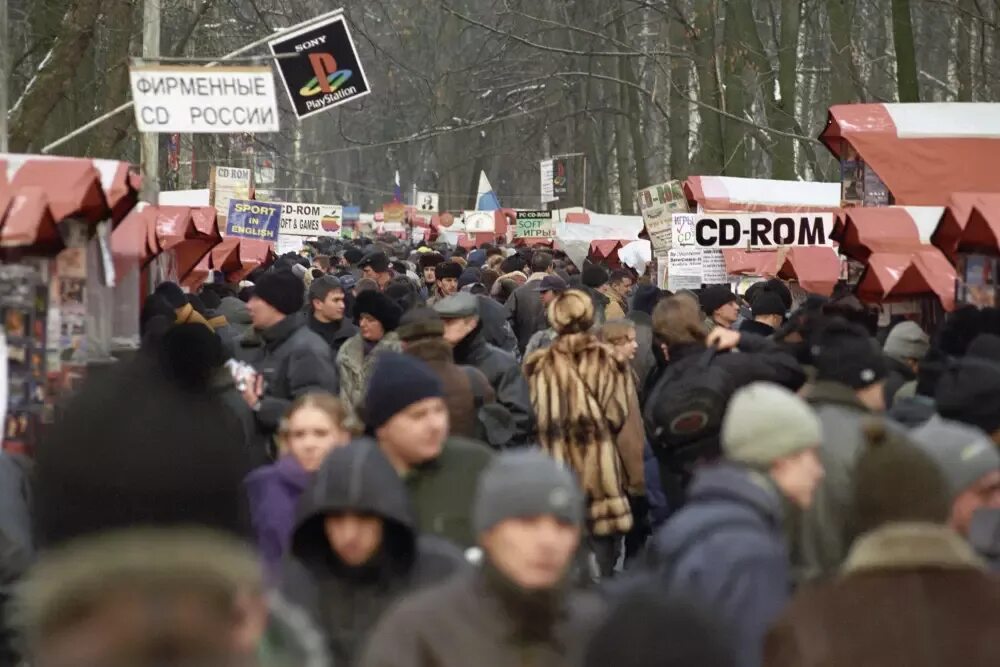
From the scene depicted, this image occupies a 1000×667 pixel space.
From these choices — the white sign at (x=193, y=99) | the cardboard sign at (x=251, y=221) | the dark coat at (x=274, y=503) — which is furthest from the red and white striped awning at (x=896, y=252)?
the cardboard sign at (x=251, y=221)

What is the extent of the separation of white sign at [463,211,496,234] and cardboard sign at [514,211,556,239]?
10.1 meters

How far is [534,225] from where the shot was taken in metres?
39.4

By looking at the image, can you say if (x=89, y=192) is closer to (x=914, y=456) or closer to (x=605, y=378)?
(x=605, y=378)

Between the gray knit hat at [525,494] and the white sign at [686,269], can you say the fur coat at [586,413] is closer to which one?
the gray knit hat at [525,494]

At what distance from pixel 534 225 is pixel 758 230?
71.7 feet

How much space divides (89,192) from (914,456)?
530 centimetres

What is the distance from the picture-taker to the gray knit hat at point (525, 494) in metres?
4.18

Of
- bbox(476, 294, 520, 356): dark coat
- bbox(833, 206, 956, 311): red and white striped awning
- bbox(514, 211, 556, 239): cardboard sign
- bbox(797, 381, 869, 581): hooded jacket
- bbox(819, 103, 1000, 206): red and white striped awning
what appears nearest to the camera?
bbox(797, 381, 869, 581): hooded jacket

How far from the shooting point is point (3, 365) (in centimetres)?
800

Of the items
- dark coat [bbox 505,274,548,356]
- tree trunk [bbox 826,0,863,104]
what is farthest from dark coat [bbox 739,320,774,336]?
tree trunk [bbox 826,0,863,104]

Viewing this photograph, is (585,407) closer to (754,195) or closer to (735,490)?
(735,490)

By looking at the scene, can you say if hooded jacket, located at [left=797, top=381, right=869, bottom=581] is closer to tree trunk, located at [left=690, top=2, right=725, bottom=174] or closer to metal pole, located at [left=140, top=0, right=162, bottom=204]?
metal pole, located at [left=140, top=0, right=162, bottom=204]

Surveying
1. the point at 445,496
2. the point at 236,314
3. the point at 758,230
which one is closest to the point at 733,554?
the point at 445,496

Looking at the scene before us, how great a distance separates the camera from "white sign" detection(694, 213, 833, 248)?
17.6 metres
